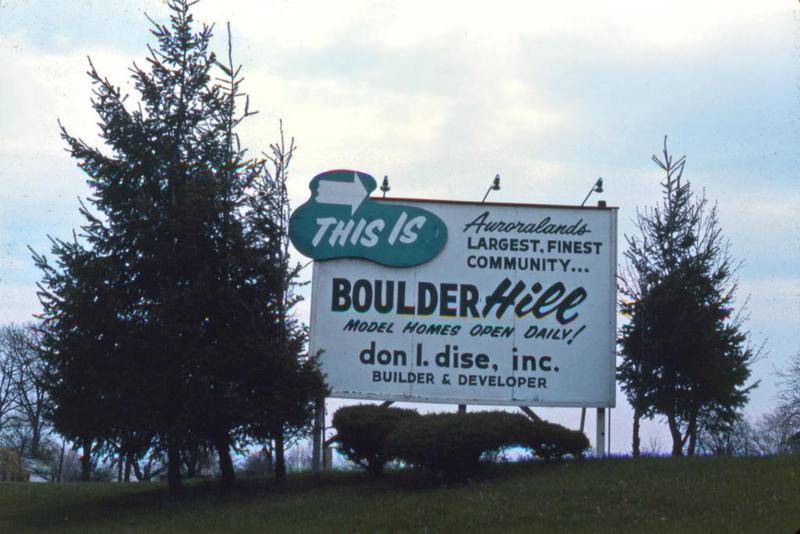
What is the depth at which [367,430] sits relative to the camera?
1752cm

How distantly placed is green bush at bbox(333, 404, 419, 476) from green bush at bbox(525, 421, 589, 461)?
6.89ft

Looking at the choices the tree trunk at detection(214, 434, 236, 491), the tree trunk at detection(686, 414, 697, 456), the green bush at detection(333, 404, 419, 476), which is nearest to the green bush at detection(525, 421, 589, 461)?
the green bush at detection(333, 404, 419, 476)

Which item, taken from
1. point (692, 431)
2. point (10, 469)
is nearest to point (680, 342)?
point (692, 431)

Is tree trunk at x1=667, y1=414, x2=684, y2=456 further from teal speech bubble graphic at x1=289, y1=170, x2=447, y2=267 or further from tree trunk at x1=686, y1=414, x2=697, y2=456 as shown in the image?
teal speech bubble graphic at x1=289, y1=170, x2=447, y2=267

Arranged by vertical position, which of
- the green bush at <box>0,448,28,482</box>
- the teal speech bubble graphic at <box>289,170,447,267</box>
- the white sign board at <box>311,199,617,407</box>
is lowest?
the green bush at <box>0,448,28,482</box>

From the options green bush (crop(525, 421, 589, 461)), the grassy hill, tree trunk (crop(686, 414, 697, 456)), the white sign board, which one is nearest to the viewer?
the grassy hill

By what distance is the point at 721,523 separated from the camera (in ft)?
37.8

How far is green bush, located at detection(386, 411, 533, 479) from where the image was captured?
15867 millimetres

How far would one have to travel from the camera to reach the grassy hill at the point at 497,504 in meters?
12.3

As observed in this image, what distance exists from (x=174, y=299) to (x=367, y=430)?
13.3 feet

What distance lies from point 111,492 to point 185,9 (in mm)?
9877

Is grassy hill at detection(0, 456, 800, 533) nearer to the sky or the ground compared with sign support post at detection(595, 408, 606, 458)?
nearer to the ground

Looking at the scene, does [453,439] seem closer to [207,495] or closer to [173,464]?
[207,495]

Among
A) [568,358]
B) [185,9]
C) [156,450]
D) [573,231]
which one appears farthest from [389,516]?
[185,9]
